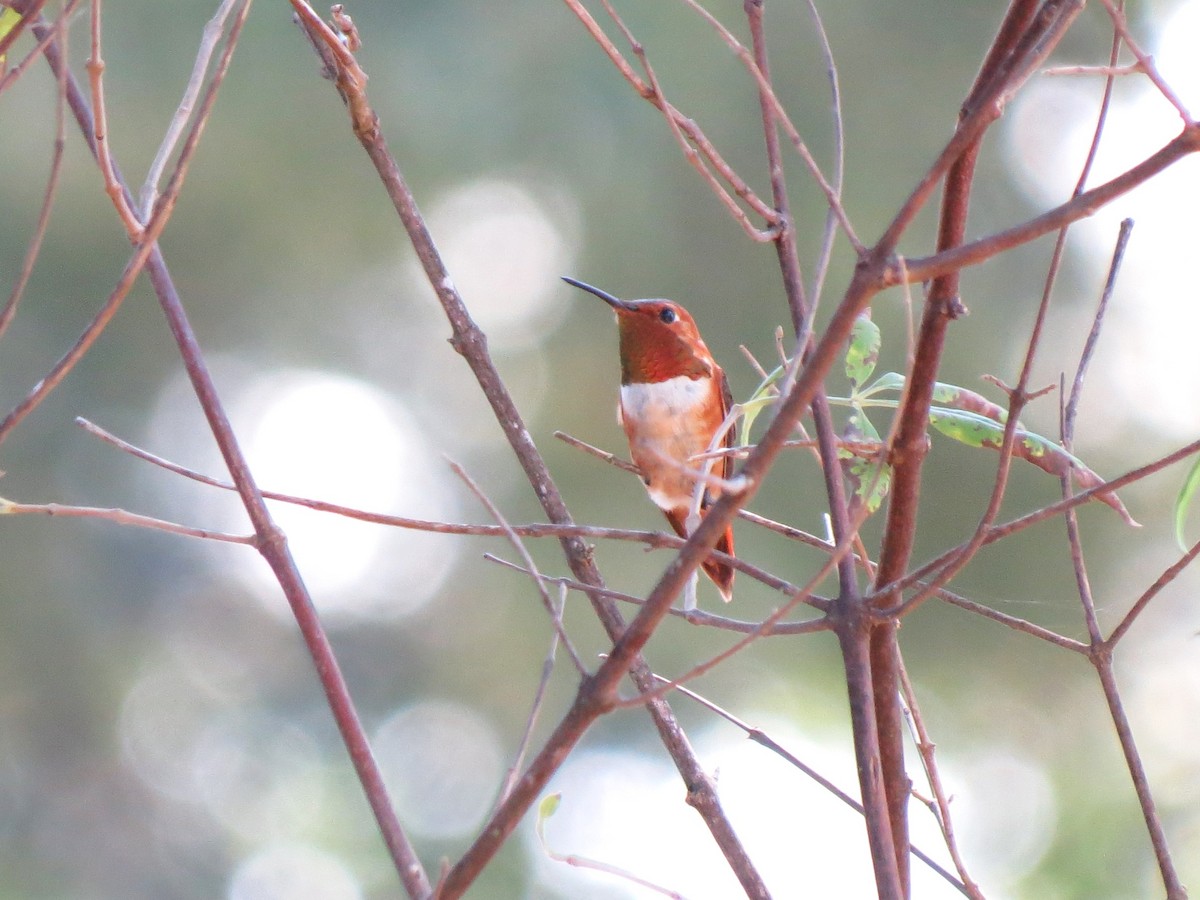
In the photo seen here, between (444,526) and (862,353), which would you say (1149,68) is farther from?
(444,526)

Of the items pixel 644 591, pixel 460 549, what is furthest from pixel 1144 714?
pixel 460 549

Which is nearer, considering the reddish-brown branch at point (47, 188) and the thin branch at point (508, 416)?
the reddish-brown branch at point (47, 188)

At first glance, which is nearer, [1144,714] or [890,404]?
[890,404]

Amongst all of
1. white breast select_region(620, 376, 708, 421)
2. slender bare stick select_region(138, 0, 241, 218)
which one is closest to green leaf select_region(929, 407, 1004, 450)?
slender bare stick select_region(138, 0, 241, 218)

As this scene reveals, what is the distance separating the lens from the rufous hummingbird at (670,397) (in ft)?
10.1

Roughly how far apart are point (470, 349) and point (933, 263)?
662 millimetres

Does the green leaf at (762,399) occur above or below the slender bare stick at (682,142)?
below

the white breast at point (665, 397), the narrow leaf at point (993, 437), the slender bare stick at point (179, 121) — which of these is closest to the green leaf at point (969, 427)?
the narrow leaf at point (993, 437)

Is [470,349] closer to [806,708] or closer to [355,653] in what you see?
[806,708]

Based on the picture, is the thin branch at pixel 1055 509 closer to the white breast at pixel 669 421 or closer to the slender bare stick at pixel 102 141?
the slender bare stick at pixel 102 141

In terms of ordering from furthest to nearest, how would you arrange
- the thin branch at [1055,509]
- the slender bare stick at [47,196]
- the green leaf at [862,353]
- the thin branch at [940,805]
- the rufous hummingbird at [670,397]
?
the rufous hummingbird at [670,397] < the green leaf at [862,353] < the thin branch at [940,805] < the thin branch at [1055,509] < the slender bare stick at [47,196]

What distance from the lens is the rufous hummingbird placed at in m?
3.08

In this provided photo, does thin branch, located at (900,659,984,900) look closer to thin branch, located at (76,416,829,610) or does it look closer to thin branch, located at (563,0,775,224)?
thin branch, located at (76,416,829,610)

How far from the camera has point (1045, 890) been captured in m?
5.30
